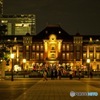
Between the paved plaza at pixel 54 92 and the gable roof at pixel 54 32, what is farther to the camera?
the gable roof at pixel 54 32

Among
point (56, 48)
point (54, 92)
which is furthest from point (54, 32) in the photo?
point (54, 92)

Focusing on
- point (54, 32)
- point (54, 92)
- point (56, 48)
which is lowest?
point (54, 92)

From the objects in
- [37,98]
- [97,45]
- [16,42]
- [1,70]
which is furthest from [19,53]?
[37,98]

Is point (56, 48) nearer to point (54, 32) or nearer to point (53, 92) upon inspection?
point (54, 32)

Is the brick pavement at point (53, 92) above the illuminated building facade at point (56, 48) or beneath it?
beneath

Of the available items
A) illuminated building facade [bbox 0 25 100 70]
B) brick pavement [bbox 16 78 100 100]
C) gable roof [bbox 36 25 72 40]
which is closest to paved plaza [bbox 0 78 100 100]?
brick pavement [bbox 16 78 100 100]

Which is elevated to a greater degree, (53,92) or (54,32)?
(54,32)

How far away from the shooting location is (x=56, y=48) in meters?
184

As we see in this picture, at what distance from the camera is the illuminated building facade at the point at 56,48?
18200 centimetres

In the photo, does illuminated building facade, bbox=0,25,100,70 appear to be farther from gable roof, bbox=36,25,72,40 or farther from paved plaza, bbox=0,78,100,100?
paved plaza, bbox=0,78,100,100

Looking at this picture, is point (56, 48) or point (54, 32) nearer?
point (56, 48)

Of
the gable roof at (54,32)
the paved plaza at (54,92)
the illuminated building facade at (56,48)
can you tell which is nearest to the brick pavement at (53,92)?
the paved plaza at (54,92)

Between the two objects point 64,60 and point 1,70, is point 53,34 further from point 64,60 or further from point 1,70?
point 1,70

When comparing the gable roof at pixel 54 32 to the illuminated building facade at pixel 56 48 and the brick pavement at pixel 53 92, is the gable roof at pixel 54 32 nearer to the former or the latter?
the illuminated building facade at pixel 56 48
